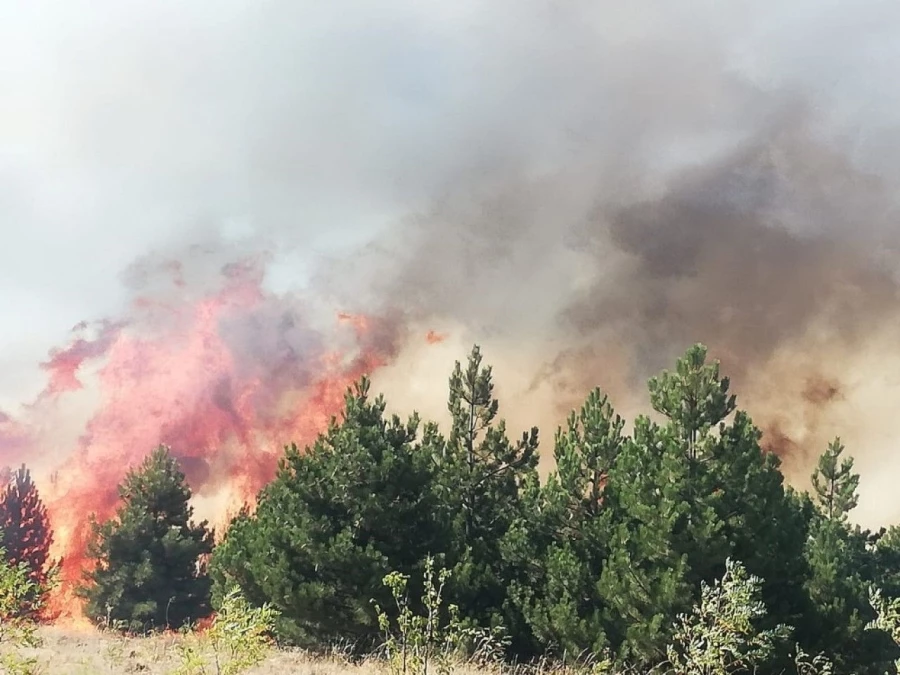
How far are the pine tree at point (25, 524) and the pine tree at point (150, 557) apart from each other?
40.7 feet

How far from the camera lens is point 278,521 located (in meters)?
23.6

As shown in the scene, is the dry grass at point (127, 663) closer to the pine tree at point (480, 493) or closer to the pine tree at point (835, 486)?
the pine tree at point (480, 493)

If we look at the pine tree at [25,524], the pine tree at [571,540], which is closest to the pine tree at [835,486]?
the pine tree at [571,540]

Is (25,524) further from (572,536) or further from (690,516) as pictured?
(690,516)

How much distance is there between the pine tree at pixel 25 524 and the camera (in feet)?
176

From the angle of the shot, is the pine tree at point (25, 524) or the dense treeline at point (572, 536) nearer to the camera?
the dense treeline at point (572, 536)

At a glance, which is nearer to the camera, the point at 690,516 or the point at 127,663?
the point at 127,663

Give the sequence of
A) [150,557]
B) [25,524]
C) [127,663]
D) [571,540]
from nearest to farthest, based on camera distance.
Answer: [127,663]
[571,540]
[150,557]
[25,524]

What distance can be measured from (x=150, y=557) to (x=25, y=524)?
1806cm

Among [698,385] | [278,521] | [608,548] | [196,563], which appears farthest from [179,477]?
[698,385]

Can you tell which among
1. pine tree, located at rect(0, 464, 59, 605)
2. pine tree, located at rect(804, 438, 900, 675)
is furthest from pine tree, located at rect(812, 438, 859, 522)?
pine tree, located at rect(0, 464, 59, 605)

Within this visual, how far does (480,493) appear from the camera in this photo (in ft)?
92.5

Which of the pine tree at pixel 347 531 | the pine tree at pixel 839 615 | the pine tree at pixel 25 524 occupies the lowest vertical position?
the pine tree at pixel 839 615

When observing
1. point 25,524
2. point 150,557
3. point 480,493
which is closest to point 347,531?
point 480,493
